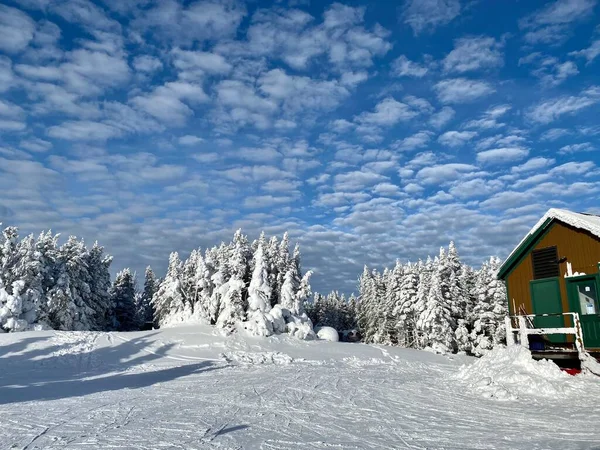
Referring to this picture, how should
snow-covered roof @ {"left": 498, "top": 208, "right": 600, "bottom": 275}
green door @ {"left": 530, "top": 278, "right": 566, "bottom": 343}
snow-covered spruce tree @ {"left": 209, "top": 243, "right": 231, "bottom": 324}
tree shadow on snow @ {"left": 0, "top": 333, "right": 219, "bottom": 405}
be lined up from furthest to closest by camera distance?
snow-covered spruce tree @ {"left": 209, "top": 243, "right": 231, "bottom": 324} → green door @ {"left": 530, "top": 278, "right": 566, "bottom": 343} → snow-covered roof @ {"left": 498, "top": 208, "right": 600, "bottom": 275} → tree shadow on snow @ {"left": 0, "top": 333, "right": 219, "bottom": 405}

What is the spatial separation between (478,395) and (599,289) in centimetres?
646

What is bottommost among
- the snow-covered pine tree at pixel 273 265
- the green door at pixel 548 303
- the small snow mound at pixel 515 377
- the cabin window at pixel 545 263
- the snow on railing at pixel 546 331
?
the small snow mound at pixel 515 377

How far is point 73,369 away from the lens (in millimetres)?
19938

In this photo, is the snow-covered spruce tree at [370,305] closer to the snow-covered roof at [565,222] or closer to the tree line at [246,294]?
the tree line at [246,294]

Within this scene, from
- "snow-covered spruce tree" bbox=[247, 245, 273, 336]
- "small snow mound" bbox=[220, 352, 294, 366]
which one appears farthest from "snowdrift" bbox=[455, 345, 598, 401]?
"snow-covered spruce tree" bbox=[247, 245, 273, 336]

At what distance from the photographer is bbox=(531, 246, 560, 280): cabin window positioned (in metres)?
17.5

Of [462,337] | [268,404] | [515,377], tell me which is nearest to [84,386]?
[268,404]

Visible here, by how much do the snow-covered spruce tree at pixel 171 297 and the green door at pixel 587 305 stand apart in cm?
4305

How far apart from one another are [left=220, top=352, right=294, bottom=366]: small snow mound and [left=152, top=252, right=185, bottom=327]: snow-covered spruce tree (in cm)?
2651

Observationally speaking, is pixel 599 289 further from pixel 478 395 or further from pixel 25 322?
pixel 25 322

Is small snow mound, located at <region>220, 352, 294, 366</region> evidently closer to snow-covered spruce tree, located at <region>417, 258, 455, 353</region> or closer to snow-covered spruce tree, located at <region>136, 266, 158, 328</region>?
snow-covered spruce tree, located at <region>417, 258, 455, 353</region>

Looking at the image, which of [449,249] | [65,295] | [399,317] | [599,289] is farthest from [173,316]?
[599,289]

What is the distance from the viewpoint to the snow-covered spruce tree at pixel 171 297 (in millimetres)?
52228

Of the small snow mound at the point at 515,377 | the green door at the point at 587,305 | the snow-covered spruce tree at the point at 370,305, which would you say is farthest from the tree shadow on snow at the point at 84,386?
the snow-covered spruce tree at the point at 370,305
